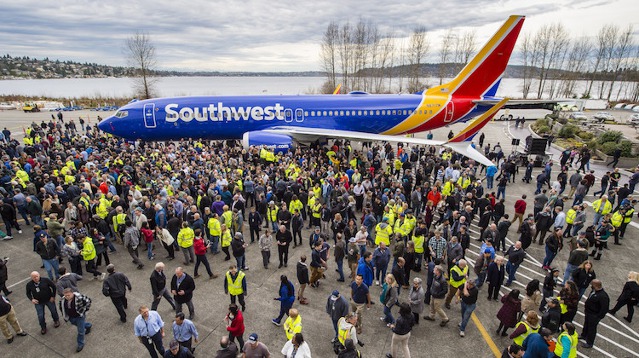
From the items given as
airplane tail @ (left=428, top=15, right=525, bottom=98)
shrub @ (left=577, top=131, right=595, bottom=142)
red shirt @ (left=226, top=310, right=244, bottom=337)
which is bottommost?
red shirt @ (left=226, top=310, right=244, bottom=337)

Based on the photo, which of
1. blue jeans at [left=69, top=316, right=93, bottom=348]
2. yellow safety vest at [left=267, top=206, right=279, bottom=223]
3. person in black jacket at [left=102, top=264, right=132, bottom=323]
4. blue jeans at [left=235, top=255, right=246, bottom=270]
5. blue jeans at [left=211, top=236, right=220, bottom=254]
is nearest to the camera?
blue jeans at [left=69, top=316, right=93, bottom=348]

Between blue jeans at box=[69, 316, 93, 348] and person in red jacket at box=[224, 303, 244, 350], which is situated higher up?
person in red jacket at box=[224, 303, 244, 350]

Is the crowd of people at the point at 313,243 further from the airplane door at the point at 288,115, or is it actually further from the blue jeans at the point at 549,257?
the airplane door at the point at 288,115

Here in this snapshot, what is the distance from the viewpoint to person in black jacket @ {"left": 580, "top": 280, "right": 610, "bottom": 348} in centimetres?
679

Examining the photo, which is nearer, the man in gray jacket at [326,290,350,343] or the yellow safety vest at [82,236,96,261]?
the man in gray jacket at [326,290,350,343]

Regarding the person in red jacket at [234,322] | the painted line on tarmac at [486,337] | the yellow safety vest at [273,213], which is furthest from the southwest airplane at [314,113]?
the person in red jacket at [234,322]

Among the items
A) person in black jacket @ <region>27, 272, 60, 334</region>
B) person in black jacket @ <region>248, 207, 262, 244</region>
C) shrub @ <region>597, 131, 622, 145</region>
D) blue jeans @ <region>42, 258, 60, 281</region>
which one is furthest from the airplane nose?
shrub @ <region>597, 131, 622, 145</region>

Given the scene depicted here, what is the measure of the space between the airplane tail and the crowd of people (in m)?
6.60

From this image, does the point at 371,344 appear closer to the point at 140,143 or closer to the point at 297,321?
the point at 297,321

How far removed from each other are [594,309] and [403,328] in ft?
13.7

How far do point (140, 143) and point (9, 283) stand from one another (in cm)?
1276

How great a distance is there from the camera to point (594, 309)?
22.7 feet

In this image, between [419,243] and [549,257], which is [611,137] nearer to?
[549,257]

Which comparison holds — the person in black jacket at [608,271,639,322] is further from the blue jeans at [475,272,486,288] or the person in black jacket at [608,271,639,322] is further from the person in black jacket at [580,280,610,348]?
the blue jeans at [475,272,486,288]
